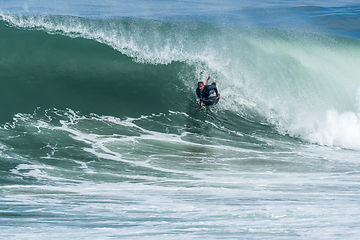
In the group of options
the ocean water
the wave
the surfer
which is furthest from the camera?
the wave

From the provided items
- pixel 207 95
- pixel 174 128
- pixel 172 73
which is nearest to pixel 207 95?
pixel 207 95

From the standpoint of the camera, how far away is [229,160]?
22.8 feet

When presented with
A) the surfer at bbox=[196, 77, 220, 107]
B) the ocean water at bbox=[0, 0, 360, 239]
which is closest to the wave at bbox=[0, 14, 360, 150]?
the ocean water at bbox=[0, 0, 360, 239]

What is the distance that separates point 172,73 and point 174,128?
262cm

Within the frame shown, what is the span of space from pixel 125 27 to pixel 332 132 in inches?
285

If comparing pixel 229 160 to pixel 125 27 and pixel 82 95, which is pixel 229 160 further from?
pixel 125 27

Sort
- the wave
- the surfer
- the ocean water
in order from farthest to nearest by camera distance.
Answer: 1. the wave
2. the surfer
3. the ocean water

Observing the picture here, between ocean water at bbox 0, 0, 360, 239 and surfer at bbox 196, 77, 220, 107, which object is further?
surfer at bbox 196, 77, 220, 107

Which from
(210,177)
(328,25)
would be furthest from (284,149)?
(328,25)

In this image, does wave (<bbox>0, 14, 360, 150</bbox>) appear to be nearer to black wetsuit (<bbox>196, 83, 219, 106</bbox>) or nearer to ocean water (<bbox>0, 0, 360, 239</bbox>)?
ocean water (<bbox>0, 0, 360, 239</bbox>)

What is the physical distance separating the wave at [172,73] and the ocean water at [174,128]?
0.15ft

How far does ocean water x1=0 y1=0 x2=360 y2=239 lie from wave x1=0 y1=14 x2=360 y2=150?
5cm

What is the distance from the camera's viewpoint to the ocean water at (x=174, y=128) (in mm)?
4422

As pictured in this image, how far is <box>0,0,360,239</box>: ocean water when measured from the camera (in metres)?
4.42
